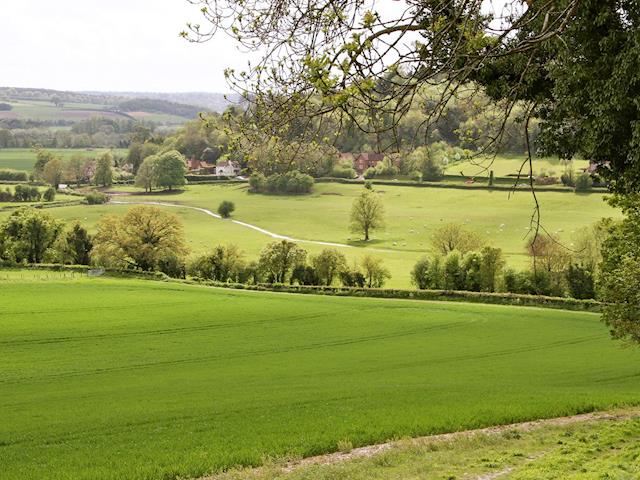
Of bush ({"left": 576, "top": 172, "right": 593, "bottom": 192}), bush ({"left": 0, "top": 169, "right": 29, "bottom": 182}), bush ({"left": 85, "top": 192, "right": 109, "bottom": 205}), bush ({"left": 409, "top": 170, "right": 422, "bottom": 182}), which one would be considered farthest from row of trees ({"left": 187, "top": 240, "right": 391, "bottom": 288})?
bush ({"left": 0, "top": 169, "right": 29, "bottom": 182})

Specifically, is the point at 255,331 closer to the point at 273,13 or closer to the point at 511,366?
the point at 511,366

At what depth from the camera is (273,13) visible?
7840 millimetres

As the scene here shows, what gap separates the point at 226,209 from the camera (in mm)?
108000

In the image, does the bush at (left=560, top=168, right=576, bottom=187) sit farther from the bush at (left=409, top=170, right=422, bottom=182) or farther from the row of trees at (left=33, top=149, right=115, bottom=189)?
the row of trees at (left=33, top=149, right=115, bottom=189)

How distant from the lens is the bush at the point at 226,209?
107688mm

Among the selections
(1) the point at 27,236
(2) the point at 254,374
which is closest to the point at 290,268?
(1) the point at 27,236

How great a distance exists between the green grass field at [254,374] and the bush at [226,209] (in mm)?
60305

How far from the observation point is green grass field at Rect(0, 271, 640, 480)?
55.7ft

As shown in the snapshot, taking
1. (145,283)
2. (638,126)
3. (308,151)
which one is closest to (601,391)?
(638,126)

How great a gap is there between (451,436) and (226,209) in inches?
3664

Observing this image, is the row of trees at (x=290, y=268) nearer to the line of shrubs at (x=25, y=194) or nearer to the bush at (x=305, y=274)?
the bush at (x=305, y=274)

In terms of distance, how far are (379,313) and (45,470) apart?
2768 cm

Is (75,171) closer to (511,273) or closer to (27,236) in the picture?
(27,236)

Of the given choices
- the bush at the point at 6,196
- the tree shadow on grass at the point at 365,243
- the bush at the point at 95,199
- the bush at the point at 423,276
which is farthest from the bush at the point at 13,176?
the bush at the point at 423,276
